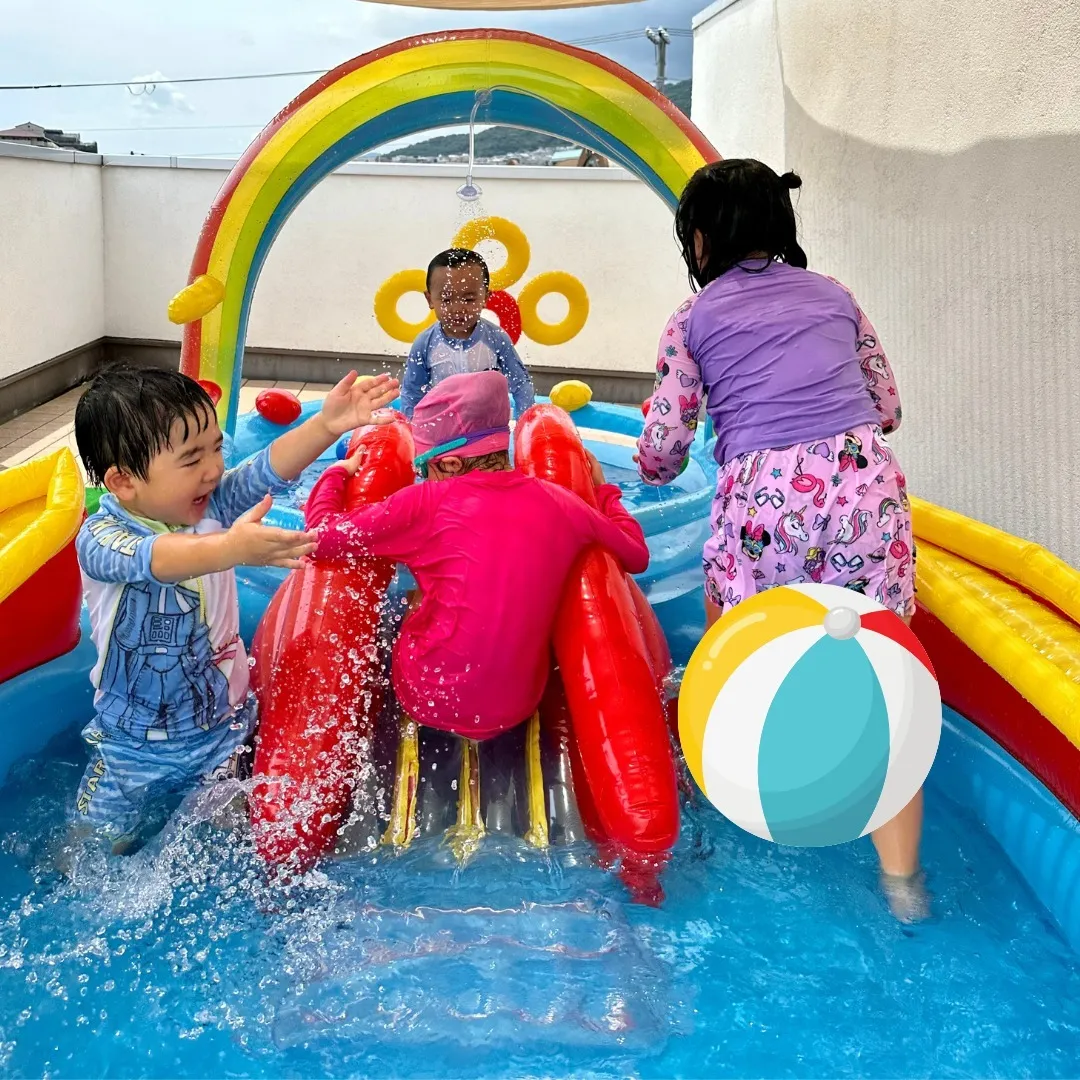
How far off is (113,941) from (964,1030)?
1.38 m

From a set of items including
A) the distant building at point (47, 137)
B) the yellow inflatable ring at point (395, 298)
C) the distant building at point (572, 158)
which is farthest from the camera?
the distant building at point (572, 158)

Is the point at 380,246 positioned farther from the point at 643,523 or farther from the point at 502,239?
the point at 643,523

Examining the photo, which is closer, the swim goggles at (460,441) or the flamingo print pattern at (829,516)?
the flamingo print pattern at (829,516)

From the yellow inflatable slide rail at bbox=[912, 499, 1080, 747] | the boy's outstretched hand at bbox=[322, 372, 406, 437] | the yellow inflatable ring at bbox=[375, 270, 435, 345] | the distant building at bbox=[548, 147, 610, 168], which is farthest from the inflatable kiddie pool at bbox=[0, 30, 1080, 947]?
the distant building at bbox=[548, 147, 610, 168]

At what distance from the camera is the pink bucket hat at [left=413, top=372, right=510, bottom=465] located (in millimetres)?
2109

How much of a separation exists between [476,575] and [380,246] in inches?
230

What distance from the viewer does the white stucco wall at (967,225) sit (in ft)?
8.26

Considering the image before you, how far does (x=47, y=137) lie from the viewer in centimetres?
733

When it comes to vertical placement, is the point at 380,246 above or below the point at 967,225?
above

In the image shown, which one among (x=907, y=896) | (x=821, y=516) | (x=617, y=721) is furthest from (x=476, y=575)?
(x=907, y=896)

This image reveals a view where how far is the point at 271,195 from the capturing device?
3.82 m

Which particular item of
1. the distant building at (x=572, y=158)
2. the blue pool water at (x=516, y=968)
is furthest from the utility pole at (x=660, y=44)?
the blue pool water at (x=516, y=968)

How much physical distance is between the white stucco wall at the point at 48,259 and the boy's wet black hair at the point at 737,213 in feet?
16.5

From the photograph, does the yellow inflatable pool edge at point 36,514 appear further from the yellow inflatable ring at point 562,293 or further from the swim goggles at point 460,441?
the yellow inflatable ring at point 562,293
